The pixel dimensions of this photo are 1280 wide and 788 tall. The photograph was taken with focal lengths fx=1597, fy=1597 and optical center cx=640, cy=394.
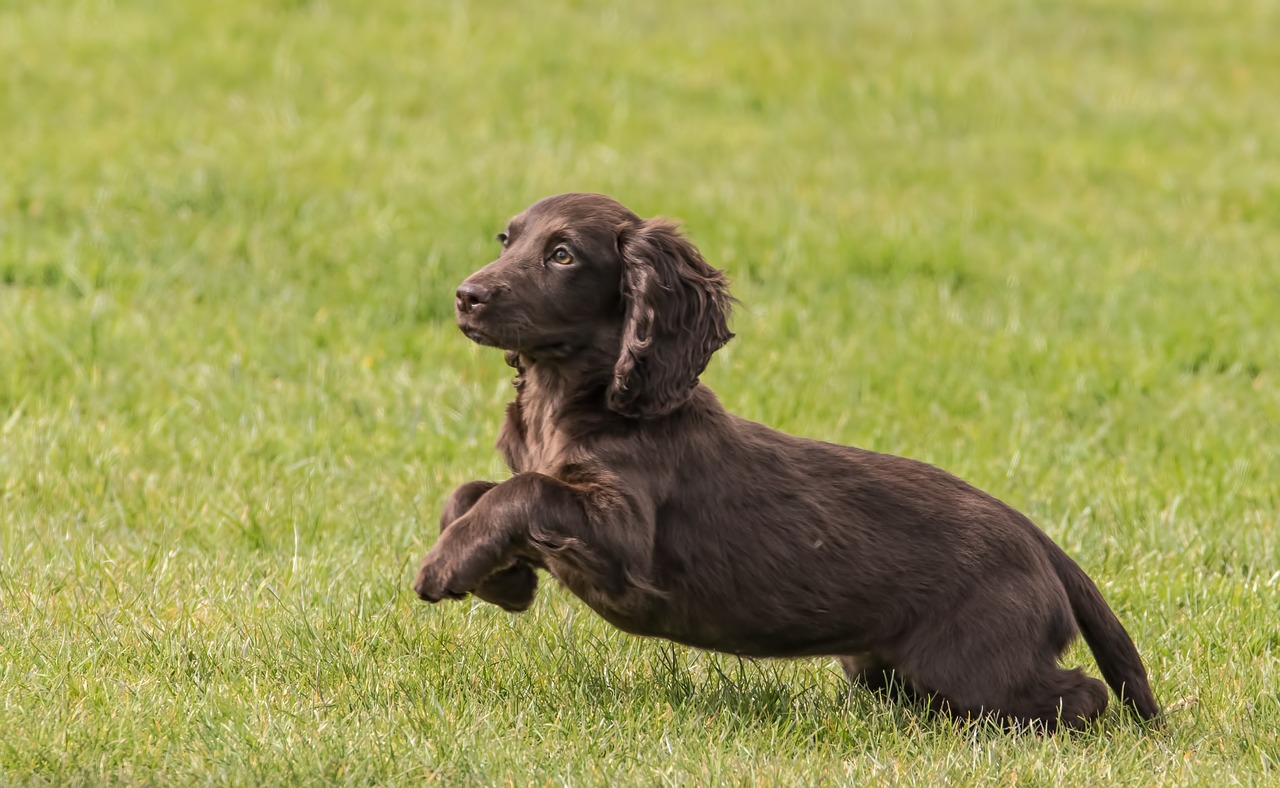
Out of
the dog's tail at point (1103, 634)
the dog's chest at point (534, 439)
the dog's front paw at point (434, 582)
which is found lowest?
the dog's tail at point (1103, 634)

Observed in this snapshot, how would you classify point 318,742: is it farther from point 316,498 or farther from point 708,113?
point 708,113

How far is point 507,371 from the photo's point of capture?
303 inches

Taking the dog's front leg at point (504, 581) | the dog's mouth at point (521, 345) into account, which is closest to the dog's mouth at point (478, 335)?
the dog's mouth at point (521, 345)

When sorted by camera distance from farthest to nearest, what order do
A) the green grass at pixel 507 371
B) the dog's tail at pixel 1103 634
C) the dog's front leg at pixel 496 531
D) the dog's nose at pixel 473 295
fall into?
the dog's tail at pixel 1103 634 → the green grass at pixel 507 371 → the dog's nose at pixel 473 295 → the dog's front leg at pixel 496 531

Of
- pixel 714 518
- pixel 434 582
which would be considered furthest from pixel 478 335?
pixel 714 518

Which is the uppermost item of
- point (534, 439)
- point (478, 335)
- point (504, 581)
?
point (478, 335)

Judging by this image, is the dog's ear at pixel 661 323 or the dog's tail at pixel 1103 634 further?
the dog's tail at pixel 1103 634

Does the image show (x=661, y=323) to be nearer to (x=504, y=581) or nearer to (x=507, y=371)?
(x=504, y=581)

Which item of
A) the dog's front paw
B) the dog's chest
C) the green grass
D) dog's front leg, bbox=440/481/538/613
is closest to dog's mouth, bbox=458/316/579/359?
the dog's chest

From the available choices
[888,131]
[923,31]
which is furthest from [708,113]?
[923,31]

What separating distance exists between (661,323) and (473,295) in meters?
0.49

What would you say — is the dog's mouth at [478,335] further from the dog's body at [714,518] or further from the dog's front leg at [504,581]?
the dog's front leg at [504,581]

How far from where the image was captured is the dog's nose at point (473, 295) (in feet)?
12.9

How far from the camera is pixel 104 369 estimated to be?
7273 mm
